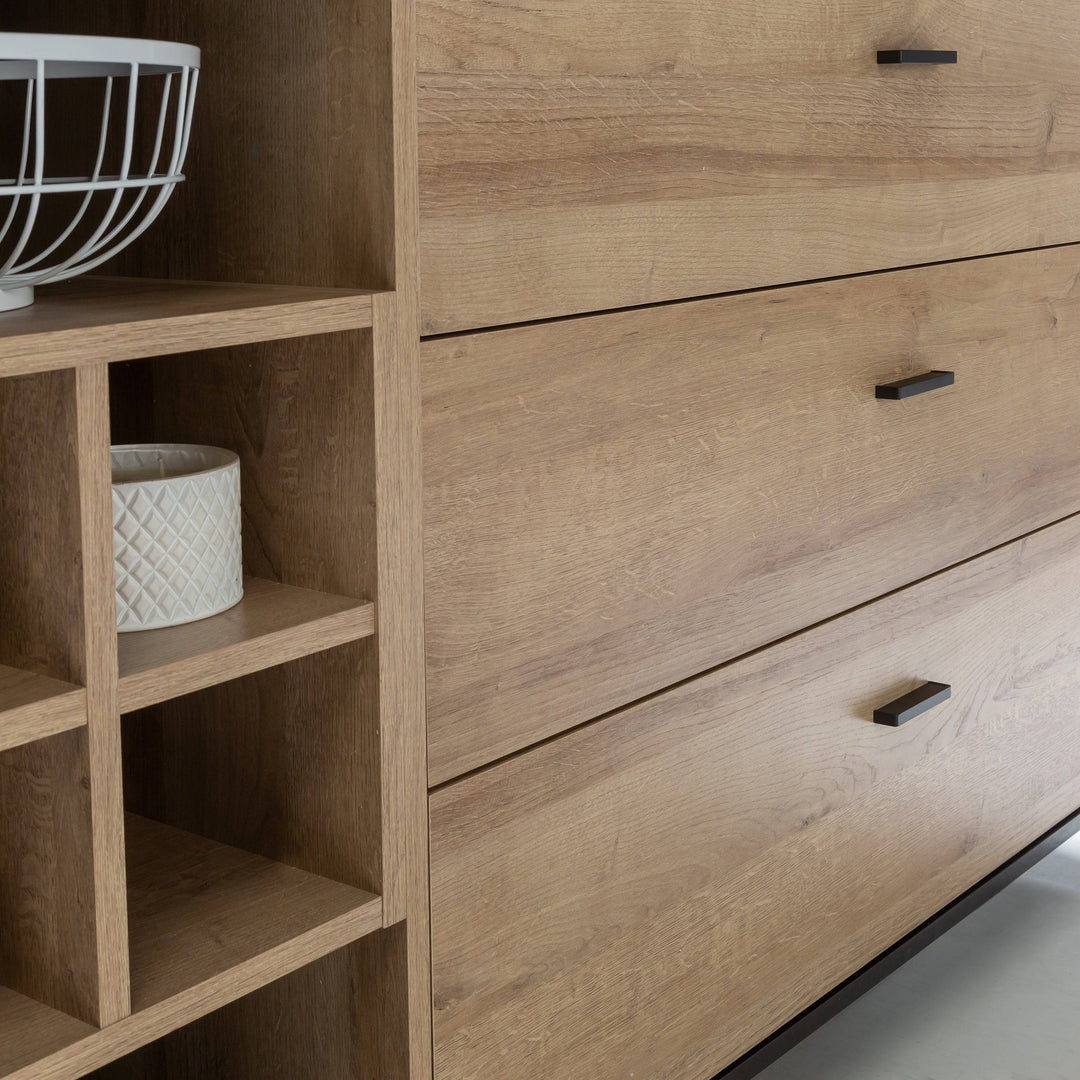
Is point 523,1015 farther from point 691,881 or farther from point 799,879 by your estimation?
point 799,879

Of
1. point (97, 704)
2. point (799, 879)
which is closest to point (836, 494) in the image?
point (799, 879)

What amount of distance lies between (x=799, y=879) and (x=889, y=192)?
0.58 meters

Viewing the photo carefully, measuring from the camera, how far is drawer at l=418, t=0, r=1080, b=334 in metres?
0.83

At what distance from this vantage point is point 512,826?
3.07 ft

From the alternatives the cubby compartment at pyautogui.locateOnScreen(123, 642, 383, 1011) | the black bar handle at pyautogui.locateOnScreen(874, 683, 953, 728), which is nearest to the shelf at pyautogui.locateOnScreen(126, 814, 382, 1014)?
the cubby compartment at pyautogui.locateOnScreen(123, 642, 383, 1011)

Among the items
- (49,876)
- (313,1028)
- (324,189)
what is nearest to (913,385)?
(324,189)

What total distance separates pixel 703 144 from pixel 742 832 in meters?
0.53

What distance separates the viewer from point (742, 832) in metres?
1.15

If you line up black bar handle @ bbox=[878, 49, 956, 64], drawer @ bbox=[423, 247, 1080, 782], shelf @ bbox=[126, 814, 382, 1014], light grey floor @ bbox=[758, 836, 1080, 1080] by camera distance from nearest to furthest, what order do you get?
shelf @ bbox=[126, 814, 382, 1014] < drawer @ bbox=[423, 247, 1080, 782] < black bar handle @ bbox=[878, 49, 956, 64] < light grey floor @ bbox=[758, 836, 1080, 1080]

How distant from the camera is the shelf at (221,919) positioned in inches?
30.4

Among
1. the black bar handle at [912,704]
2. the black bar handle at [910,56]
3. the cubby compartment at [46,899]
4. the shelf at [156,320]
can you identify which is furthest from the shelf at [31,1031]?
the black bar handle at [910,56]

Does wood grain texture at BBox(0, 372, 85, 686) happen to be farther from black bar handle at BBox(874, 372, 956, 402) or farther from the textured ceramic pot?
black bar handle at BBox(874, 372, 956, 402)

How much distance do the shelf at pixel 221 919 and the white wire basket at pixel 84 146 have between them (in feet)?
1.16

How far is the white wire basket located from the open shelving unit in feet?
0.12
